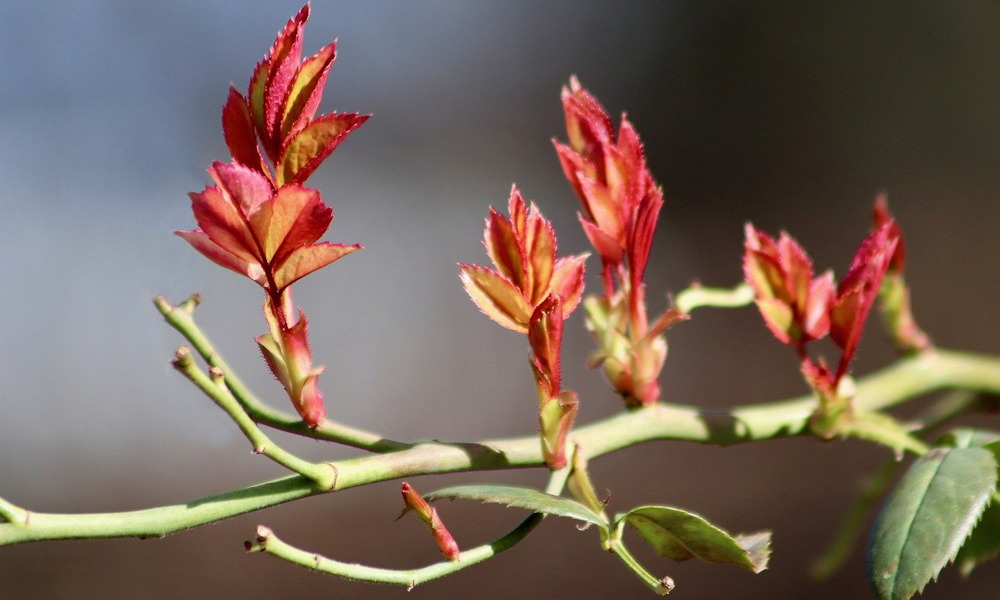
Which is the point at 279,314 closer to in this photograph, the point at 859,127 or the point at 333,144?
the point at 333,144

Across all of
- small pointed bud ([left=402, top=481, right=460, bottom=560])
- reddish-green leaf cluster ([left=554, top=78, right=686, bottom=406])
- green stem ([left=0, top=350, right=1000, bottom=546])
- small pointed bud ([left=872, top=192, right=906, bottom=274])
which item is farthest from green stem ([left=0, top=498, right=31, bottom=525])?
small pointed bud ([left=872, top=192, right=906, bottom=274])

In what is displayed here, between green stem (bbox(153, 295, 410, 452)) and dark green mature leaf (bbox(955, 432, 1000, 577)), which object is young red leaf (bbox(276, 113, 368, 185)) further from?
dark green mature leaf (bbox(955, 432, 1000, 577))

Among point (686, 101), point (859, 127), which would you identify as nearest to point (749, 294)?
point (859, 127)

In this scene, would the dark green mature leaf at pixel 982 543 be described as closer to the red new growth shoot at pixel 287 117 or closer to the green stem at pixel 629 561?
the green stem at pixel 629 561

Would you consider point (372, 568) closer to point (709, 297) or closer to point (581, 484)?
point (581, 484)

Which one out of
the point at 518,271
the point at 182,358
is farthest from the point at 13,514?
the point at 518,271
